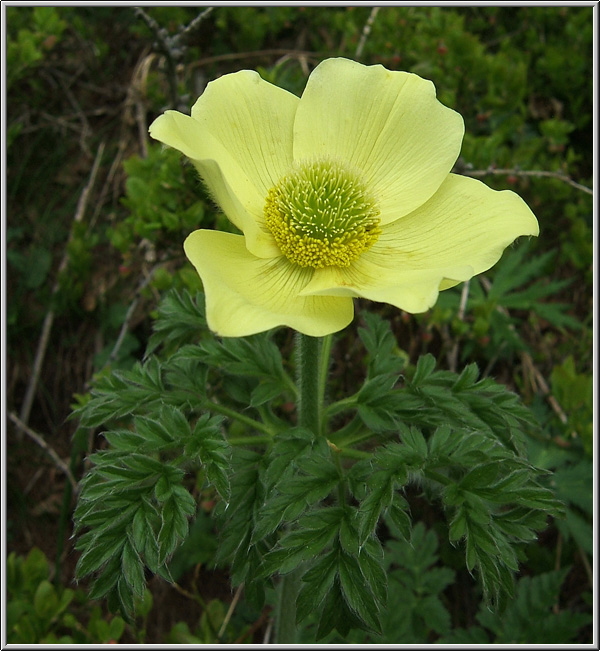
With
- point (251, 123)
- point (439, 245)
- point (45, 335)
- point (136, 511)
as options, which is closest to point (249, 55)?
point (45, 335)

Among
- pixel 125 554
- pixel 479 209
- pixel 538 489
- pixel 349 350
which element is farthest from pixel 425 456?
pixel 349 350

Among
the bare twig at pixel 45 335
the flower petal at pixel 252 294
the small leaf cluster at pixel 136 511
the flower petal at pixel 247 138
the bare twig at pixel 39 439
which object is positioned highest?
the flower petal at pixel 247 138

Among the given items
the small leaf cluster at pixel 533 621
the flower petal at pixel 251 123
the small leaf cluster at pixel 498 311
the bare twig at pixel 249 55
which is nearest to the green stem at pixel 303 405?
the flower petal at pixel 251 123

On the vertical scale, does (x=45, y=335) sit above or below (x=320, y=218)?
below

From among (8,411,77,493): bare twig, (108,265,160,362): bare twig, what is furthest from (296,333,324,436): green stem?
(8,411,77,493): bare twig

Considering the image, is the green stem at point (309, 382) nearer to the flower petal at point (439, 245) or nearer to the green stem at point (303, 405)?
the green stem at point (303, 405)

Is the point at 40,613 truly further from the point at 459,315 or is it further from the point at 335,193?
the point at 459,315

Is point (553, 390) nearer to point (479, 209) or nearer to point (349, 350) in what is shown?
point (349, 350)
